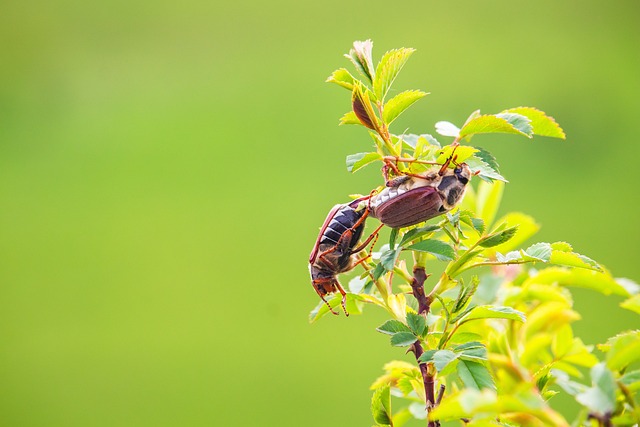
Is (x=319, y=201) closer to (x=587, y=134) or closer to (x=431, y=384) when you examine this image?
(x=587, y=134)

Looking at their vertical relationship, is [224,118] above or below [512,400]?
above

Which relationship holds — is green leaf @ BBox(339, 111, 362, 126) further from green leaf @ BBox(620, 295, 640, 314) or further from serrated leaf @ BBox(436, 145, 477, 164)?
green leaf @ BBox(620, 295, 640, 314)

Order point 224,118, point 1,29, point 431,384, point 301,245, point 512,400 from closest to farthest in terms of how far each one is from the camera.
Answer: point 512,400
point 431,384
point 301,245
point 224,118
point 1,29

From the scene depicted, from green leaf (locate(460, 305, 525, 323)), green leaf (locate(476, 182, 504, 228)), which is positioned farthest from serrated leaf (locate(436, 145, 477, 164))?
green leaf (locate(476, 182, 504, 228))

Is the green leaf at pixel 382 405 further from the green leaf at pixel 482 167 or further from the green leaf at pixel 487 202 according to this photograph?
the green leaf at pixel 487 202

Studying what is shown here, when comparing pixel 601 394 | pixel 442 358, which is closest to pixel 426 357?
pixel 442 358

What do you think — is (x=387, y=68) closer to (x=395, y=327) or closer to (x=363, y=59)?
(x=363, y=59)

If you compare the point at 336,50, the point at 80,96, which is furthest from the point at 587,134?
the point at 80,96

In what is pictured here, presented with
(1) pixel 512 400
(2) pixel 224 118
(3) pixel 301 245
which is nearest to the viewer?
(1) pixel 512 400
